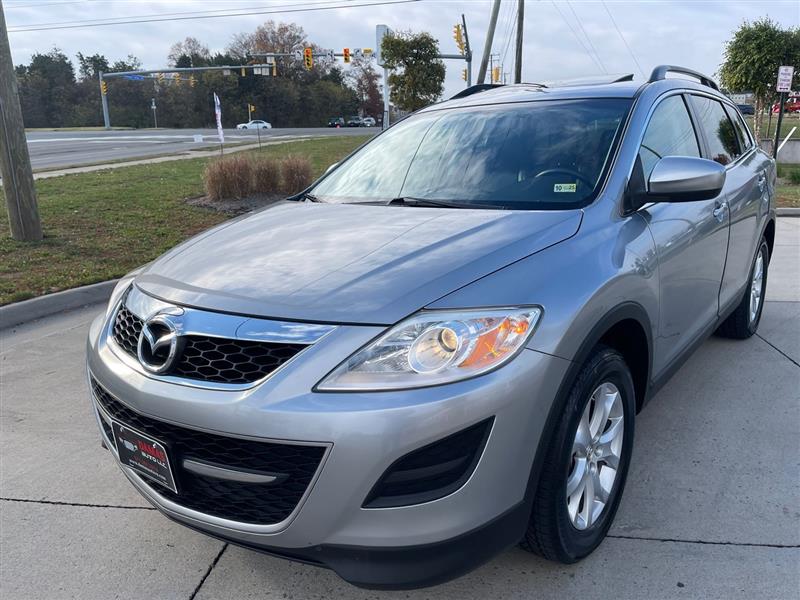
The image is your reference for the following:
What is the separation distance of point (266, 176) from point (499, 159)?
943 cm

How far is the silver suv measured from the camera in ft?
6.23

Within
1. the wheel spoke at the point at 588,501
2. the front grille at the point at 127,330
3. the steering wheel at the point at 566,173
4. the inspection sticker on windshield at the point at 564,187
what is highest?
the steering wheel at the point at 566,173

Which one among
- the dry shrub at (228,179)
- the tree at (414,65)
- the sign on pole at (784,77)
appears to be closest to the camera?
the dry shrub at (228,179)

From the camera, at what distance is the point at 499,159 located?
318cm

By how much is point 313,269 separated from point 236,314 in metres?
0.34

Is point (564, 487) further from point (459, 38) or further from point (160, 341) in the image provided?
point (459, 38)

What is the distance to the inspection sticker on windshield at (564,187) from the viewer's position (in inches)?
113

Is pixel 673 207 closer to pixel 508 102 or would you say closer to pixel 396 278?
pixel 508 102

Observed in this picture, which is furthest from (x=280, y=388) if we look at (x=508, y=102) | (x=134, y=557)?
(x=508, y=102)

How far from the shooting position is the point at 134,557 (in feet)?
8.74

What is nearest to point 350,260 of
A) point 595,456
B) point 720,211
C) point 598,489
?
point 595,456

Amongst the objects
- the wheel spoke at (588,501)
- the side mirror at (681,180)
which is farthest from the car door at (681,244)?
the wheel spoke at (588,501)

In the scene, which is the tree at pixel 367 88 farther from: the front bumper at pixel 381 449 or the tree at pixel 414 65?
the front bumper at pixel 381 449

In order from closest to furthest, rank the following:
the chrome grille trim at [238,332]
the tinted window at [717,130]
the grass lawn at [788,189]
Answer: the chrome grille trim at [238,332] < the tinted window at [717,130] < the grass lawn at [788,189]
